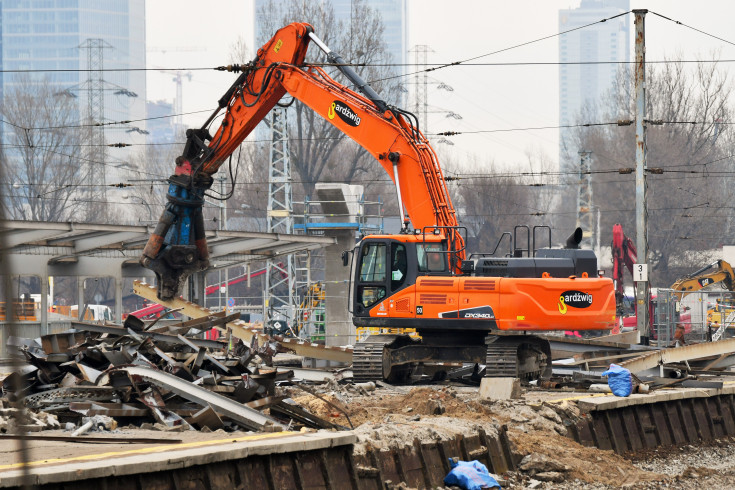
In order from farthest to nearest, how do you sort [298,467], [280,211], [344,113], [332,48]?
1. [332,48]
2. [280,211]
3. [344,113]
4. [298,467]

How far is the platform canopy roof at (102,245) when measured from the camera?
80.7ft

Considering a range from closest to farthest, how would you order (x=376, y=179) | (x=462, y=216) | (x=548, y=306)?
(x=548, y=306), (x=376, y=179), (x=462, y=216)

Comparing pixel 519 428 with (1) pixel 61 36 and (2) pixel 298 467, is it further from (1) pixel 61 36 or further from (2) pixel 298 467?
(1) pixel 61 36

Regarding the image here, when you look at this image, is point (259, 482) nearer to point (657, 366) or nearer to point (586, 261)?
point (586, 261)

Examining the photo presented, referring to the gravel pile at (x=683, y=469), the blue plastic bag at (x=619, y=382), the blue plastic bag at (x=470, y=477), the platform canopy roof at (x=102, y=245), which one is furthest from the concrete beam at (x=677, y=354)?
the platform canopy roof at (x=102, y=245)

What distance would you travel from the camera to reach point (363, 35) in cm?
6344

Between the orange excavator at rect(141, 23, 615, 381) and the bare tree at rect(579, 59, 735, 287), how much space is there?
5368cm

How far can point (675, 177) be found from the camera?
74.2 m

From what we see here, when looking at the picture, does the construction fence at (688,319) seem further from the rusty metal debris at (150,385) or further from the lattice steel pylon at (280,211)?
the rusty metal debris at (150,385)

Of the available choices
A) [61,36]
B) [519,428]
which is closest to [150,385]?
[519,428]

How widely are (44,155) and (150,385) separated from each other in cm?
5866

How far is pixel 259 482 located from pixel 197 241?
39.9ft

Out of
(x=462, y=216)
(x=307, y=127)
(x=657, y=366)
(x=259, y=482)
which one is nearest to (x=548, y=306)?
(x=657, y=366)

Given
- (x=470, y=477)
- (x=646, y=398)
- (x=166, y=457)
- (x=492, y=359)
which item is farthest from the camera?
(x=492, y=359)
